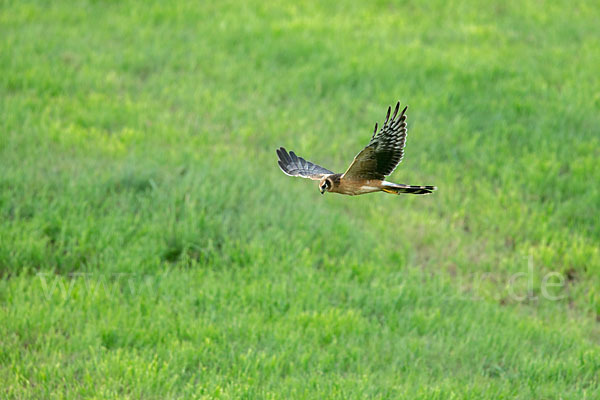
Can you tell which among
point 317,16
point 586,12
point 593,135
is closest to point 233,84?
point 317,16

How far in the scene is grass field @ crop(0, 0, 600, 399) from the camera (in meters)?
6.36

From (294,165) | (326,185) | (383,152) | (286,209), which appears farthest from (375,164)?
(286,209)

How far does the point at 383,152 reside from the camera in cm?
316

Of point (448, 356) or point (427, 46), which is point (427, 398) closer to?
point (448, 356)

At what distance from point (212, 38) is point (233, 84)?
1.47 metres

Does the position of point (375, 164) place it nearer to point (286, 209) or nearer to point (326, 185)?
point (326, 185)

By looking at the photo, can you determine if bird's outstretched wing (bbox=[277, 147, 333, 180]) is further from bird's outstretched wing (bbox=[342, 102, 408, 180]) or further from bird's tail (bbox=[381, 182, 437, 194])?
bird's tail (bbox=[381, 182, 437, 194])

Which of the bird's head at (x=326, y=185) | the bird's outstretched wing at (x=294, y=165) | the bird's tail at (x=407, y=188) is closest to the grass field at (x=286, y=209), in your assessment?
the bird's outstretched wing at (x=294, y=165)

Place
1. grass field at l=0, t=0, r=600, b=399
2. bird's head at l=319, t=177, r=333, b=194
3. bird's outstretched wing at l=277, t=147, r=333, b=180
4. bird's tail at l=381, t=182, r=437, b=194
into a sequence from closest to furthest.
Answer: bird's tail at l=381, t=182, r=437, b=194 → bird's head at l=319, t=177, r=333, b=194 → bird's outstretched wing at l=277, t=147, r=333, b=180 → grass field at l=0, t=0, r=600, b=399

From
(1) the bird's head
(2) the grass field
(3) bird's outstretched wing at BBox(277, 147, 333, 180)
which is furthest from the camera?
(2) the grass field

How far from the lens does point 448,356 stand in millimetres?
6648

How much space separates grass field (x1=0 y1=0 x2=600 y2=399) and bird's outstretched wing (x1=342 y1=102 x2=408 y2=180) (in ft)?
10.3

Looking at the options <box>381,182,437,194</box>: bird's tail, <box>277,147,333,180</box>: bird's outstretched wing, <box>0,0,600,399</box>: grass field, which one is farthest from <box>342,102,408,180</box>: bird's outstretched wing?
<box>0,0,600,399</box>: grass field

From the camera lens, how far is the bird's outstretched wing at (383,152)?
3105 mm
